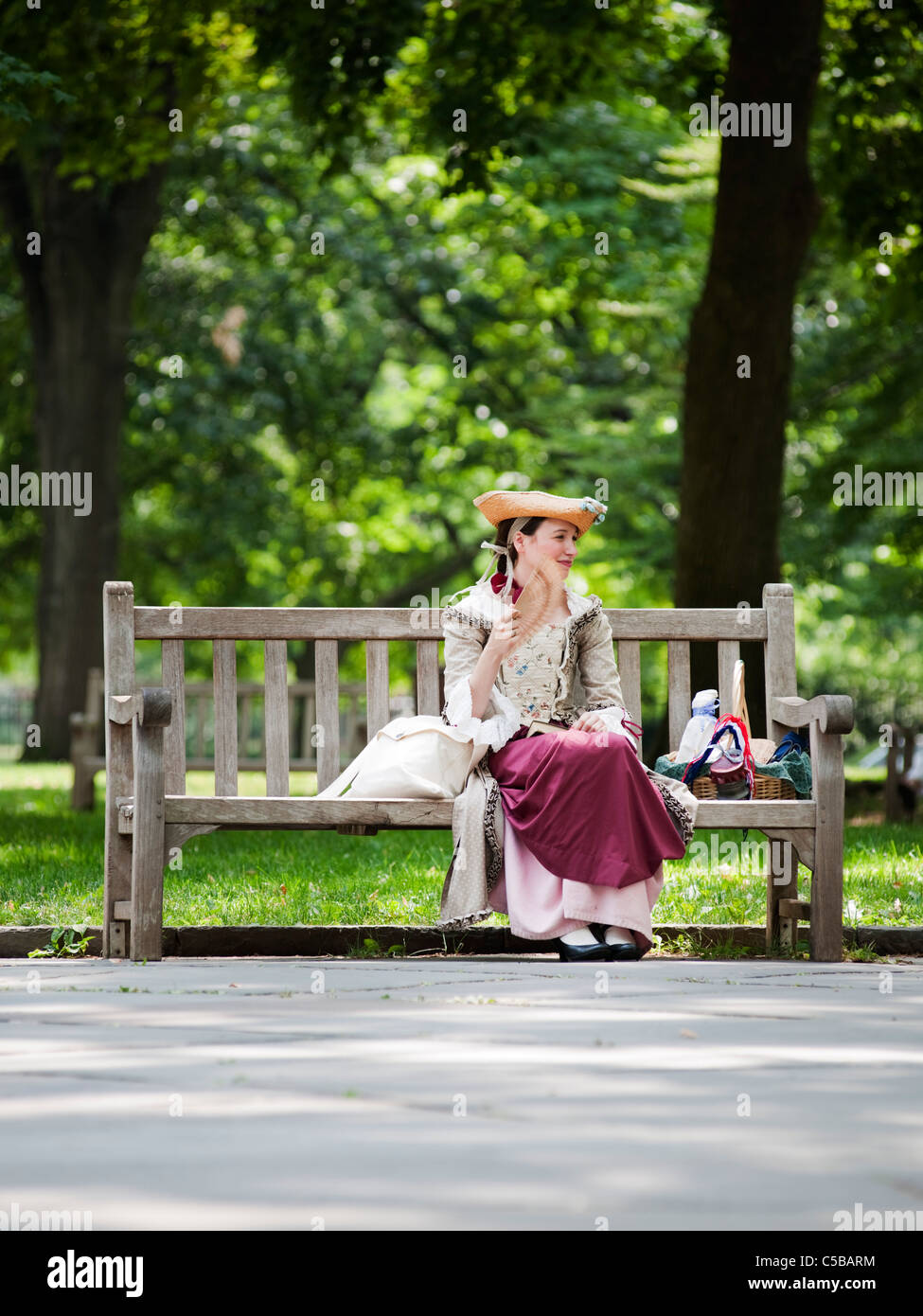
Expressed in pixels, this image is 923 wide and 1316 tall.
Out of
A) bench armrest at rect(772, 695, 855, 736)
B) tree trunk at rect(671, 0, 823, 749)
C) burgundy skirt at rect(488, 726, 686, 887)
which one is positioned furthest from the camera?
tree trunk at rect(671, 0, 823, 749)

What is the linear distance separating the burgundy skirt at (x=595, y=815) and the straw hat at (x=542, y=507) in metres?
0.85

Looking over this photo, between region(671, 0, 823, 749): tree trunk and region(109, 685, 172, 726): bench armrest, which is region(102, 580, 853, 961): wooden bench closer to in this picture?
region(109, 685, 172, 726): bench armrest

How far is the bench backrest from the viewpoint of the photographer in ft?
19.9

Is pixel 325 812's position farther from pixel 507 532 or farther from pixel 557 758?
pixel 507 532

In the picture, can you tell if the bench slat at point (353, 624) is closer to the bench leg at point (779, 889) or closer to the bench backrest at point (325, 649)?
the bench backrest at point (325, 649)

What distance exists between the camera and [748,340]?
10.7 metres

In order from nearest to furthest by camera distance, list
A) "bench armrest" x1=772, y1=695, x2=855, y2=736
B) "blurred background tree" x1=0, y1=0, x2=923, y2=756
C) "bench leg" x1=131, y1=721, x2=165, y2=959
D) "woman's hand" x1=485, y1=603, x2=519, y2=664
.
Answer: "bench leg" x1=131, y1=721, x2=165, y2=959 → "bench armrest" x1=772, y1=695, x2=855, y2=736 → "woman's hand" x1=485, y1=603, x2=519, y2=664 → "blurred background tree" x1=0, y1=0, x2=923, y2=756

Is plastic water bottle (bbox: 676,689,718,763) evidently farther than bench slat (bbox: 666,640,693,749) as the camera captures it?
No

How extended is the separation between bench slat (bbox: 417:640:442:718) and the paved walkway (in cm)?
164

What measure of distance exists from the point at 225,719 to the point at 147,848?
0.73 m

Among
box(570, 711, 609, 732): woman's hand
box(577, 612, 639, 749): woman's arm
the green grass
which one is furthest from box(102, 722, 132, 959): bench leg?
box(577, 612, 639, 749): woman's arm

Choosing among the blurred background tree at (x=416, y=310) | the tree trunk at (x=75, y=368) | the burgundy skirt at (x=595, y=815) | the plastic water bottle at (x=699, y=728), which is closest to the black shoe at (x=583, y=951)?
the burgundy skirt at (x=595, y=815)

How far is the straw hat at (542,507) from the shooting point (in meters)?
6.06

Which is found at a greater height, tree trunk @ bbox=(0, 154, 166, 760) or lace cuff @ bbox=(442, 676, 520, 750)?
tree trunk @ bbox=(0, 154, 166, 760)
